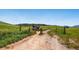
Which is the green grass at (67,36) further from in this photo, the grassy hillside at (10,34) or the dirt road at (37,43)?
the grassy hillside at (10,34)

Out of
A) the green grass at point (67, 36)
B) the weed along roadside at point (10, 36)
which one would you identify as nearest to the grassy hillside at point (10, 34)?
the weed along roadside at point (10, 36)

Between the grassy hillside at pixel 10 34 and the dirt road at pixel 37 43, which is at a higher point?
the grassy hillside at pixel 10 34

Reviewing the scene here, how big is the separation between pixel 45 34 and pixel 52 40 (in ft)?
0.28

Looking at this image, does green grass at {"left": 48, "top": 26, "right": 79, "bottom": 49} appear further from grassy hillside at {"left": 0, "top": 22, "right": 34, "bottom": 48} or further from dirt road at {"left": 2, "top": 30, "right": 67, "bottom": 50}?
grassy hillside at {"left": 0, "top": 22, "right": 34, "bottom": 48}

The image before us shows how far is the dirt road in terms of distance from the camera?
4.02 meters

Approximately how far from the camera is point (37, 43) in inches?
158

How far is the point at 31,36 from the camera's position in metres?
4.02

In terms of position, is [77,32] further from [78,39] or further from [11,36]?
[11,36]

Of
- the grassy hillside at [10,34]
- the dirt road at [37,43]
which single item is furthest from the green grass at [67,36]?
the grassy hillside at [10,34]

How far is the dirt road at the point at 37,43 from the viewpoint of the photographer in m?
4.02

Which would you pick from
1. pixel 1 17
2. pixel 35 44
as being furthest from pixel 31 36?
pixel 1 17

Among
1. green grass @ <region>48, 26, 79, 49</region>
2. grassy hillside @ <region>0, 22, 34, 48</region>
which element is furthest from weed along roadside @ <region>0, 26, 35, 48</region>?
green grass @ <region>48, 26, 79, 49</region>
